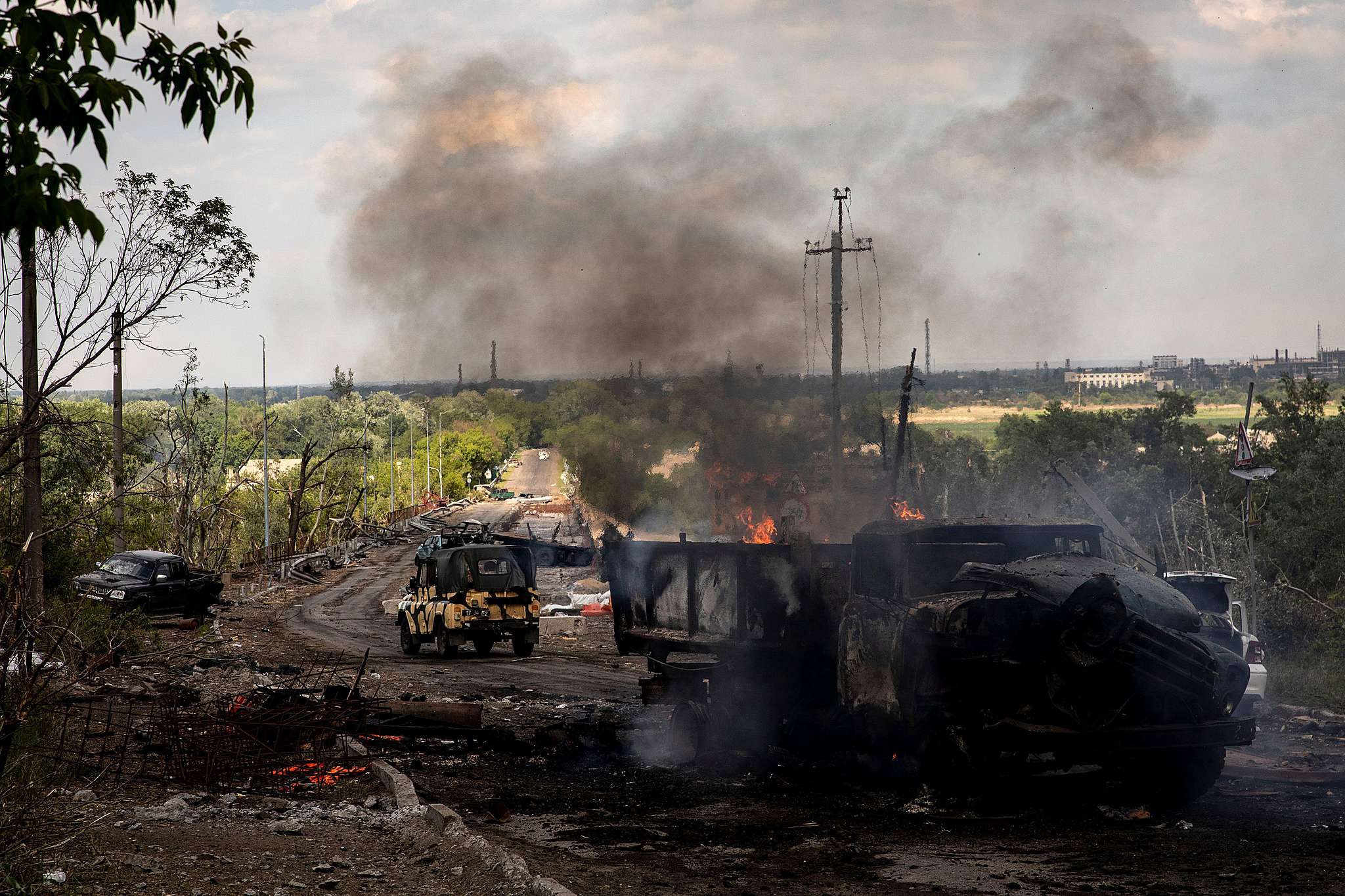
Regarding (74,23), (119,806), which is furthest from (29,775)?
(74,23)

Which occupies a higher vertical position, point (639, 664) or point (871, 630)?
point (871, 630)

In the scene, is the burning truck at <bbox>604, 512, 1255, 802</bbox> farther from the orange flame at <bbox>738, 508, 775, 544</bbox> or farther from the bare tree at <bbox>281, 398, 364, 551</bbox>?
the bare tree at <bbox>281, 398, 364, 551</bbox>

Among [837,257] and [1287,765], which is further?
[837,257]

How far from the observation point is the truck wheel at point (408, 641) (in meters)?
23.3

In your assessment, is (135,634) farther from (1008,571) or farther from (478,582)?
(1008,571)

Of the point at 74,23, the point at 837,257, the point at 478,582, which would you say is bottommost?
the point at 478,582

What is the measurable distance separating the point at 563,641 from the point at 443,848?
18.4 metres

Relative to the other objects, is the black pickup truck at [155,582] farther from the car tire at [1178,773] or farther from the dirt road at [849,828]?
the car tire at [1178,773]

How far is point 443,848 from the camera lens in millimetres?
8812

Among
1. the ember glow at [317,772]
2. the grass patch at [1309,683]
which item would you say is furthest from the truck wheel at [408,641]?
the grass patch at [1309,683]

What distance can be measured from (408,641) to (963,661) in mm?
15707

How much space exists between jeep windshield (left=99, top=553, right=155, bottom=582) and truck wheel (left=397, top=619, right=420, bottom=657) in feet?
24.3

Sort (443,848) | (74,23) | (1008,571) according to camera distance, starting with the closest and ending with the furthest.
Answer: (74,23) < (443,848) < (1008,571)

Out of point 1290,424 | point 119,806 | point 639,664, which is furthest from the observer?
point 1290,424
